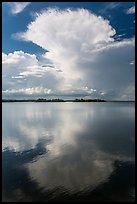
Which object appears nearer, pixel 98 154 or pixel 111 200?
pixel 111 200

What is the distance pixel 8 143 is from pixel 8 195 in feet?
29.1

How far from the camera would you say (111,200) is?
8.01m

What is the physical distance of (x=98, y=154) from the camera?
46.2 feet

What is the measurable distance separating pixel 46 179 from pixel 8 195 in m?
1.91

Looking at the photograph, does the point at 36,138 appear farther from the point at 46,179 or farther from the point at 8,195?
the point at 8,195

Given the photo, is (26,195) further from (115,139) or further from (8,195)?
(115,139)

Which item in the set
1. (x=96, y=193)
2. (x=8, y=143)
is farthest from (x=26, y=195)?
(x=8, y=143)

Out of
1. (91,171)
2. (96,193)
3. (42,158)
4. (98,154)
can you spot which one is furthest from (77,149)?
(96,193)

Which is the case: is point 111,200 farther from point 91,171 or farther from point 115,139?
point 115,139

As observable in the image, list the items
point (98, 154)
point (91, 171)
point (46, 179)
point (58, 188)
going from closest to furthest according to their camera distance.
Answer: point (58, 188), point (46, 179), point (91, 171), point (98, 154)

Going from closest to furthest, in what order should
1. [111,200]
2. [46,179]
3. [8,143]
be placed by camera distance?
[111,200] → [46,179] → [8,143]

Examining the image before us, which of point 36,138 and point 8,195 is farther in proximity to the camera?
point 36,138

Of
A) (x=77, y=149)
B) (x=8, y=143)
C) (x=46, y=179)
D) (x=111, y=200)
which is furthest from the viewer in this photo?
(x=8, y=143)

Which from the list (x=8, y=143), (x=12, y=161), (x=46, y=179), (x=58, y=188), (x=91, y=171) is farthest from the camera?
(x=8, y=143)
